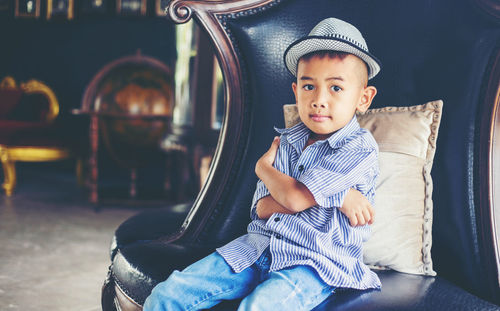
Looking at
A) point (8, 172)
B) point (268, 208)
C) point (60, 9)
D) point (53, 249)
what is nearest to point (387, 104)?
point (268, 208)

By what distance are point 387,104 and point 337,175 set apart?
48 centimetres

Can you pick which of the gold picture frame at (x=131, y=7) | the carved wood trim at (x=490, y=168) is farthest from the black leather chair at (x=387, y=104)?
the gold picture frame at (x=131, y=7)

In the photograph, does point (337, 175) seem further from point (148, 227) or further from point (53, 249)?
point (53, 249)

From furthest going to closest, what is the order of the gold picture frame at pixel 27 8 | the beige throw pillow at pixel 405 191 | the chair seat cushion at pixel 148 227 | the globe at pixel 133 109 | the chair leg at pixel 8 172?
the gold picture frame at pixel 27 8 < the chair leg at pixel 8 172 < the globe at pixel 133 109 < the chair seat cushion at pixel 148 227 < the beige throw pillow at pixel 405 191

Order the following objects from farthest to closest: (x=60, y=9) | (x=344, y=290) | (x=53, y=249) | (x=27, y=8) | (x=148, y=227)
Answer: (x=27, y=8) < (x=60, y=9) < (x=53, y=249) < (x=148, y=227) < (x=344, y=290)

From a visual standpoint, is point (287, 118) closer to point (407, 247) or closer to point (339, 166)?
point (339, 166)

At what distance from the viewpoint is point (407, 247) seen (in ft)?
4.31

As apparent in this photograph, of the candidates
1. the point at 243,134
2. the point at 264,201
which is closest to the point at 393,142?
the point at 264,201

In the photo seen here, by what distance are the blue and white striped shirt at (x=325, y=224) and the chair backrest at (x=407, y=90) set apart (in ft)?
0.88

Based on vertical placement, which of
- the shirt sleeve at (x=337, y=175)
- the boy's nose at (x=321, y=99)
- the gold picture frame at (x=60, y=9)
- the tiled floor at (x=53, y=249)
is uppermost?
the gold picture frame at (x=60, y=9)

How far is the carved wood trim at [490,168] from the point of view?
1.27 metres

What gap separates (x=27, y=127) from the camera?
5484 mm

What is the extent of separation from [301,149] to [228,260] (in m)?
0.39

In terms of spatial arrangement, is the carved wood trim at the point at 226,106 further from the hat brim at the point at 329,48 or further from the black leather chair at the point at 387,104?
the hat brim at the point at 329,48
